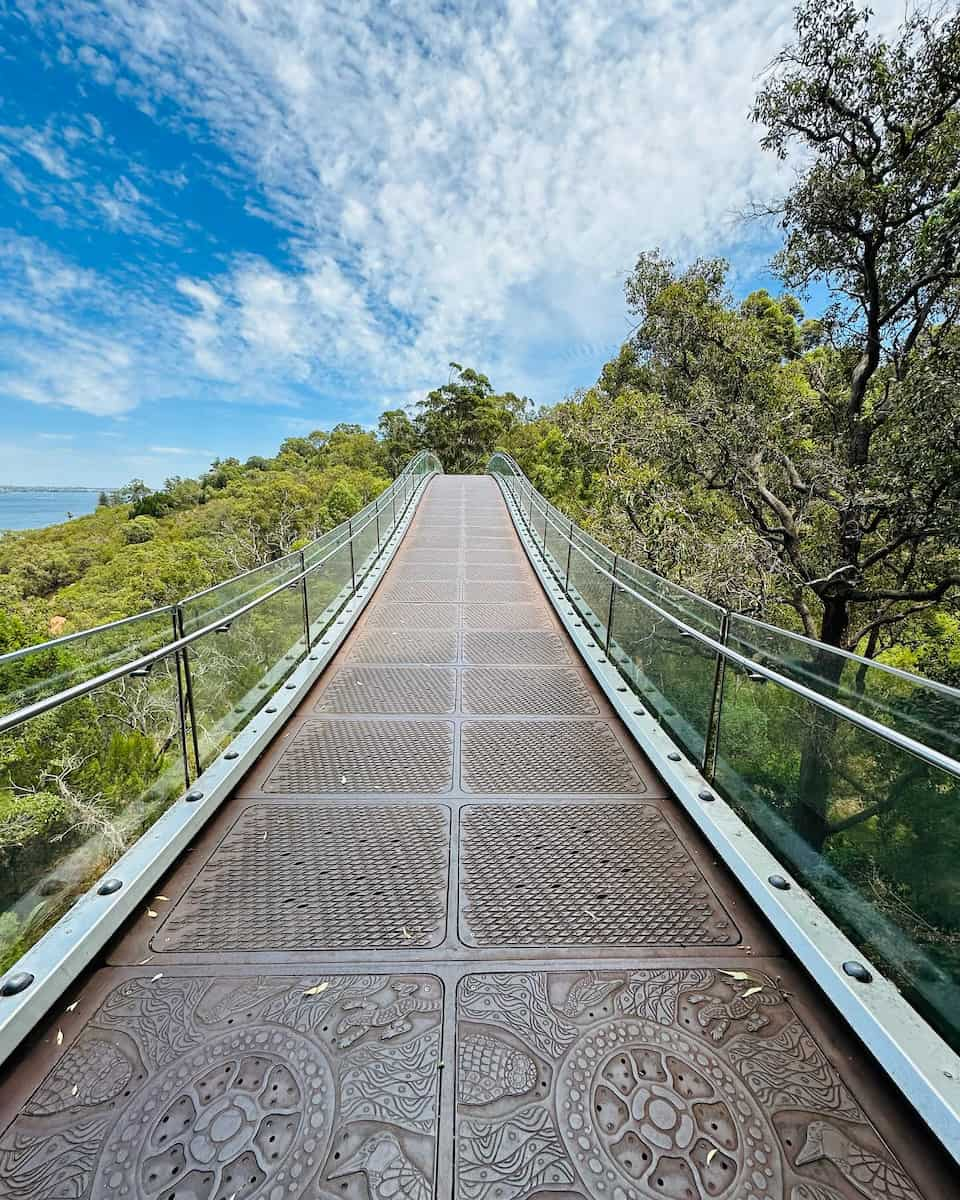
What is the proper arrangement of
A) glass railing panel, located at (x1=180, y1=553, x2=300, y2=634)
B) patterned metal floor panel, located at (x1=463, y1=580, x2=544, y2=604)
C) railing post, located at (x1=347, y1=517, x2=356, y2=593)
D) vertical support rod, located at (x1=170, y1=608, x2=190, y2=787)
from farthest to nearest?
patterned metal floor panel, located at (x1=463, y1=580, x2=544, y2=604) → railing post, located at (x1=347, y1=517, x2=356, y2=593) → glass railing panel, located at (x1=180, y1=553, x2=300, y2=634) → vertical support rod, located at (x1=170, y1=608, x2=190, y2=787)

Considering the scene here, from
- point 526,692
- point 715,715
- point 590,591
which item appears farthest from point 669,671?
point 590,591

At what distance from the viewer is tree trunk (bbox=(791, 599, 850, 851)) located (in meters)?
2.11

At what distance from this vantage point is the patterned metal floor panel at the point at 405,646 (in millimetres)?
4805

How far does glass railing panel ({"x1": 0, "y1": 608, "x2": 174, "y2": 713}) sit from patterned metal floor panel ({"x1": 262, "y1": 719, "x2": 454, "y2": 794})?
931 mm

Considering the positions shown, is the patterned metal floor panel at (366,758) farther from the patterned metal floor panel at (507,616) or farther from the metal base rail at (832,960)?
the patterned metal floor panel at (507,616)

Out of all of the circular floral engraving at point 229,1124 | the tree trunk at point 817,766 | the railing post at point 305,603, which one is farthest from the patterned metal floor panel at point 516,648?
the circular floral engraving at point 229,1124

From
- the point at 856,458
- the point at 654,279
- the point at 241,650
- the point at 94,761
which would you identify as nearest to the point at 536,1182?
the point at 94,761

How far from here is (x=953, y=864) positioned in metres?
1.60

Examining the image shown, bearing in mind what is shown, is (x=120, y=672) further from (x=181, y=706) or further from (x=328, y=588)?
(x=328, y=588)

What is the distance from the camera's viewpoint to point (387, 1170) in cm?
132

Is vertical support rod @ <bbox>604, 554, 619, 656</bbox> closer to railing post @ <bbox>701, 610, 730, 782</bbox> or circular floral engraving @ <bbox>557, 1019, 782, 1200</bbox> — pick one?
railing post @ <bbox>701, 610, 730, 782</bbox>

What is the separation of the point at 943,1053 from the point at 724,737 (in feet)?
4.63

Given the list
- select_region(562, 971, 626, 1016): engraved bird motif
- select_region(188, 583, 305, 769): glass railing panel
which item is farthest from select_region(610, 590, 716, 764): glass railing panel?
select_region(188, 583, 305, 769): glass railing panel

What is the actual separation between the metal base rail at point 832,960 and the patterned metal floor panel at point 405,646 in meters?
2.07
